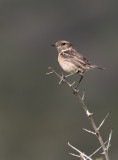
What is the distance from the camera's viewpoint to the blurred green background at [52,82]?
27.1 m

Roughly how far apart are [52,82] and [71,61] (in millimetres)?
22382

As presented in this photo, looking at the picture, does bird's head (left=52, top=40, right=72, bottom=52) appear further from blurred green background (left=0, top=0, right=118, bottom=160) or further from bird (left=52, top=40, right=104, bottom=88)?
blurred green background (left=0, top=0, right=118, bottom=160)

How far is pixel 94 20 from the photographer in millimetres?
42562

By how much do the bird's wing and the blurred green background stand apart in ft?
34.4

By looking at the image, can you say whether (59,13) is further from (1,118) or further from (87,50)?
(1,118)

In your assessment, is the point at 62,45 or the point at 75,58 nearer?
the point at 75,58

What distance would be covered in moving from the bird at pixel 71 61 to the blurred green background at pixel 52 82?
413 inches

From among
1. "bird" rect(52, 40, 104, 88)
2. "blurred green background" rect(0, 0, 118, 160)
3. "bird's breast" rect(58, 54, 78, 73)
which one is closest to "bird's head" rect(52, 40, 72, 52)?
"bird" rect(52, 40, 104, 88)

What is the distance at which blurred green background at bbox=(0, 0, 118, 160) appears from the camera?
27.1 m

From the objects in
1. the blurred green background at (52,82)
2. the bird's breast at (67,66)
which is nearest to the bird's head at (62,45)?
the bird's breast at (67,66)

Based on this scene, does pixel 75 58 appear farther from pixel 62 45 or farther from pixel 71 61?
pixel 62 45

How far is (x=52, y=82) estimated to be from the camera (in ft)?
111

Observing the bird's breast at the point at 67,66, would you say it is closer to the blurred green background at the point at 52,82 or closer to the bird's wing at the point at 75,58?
the bird's wing at the point at 75,58

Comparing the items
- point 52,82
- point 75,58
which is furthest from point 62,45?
point 52,82
